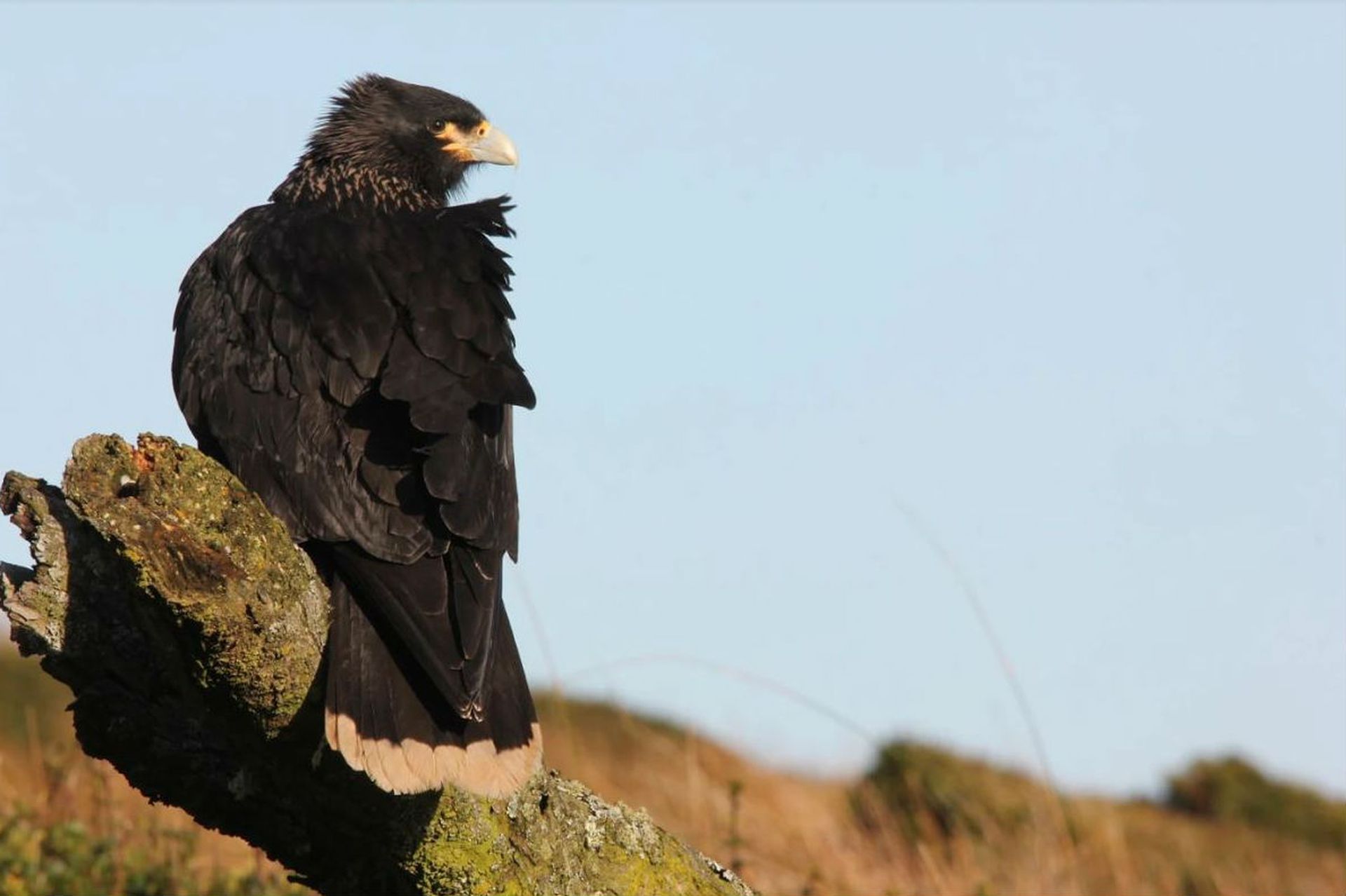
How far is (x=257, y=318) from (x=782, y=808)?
5.38m

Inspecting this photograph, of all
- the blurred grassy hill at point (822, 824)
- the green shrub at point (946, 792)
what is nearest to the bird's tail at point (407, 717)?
the blurred grassy hill at point (822, 824)

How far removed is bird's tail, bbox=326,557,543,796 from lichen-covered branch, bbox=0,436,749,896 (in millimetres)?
64

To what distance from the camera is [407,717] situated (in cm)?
370

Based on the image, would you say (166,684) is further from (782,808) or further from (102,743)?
(782,808)

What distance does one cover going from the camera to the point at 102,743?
378cm

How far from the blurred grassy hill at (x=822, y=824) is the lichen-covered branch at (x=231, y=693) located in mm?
1304

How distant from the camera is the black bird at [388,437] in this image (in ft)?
12.2

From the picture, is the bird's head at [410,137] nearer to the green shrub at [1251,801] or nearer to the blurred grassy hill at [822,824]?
the blurred grassy hill at [822,824]

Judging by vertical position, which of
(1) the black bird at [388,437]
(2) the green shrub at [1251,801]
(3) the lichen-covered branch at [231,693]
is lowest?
(3) the lichen-covered branch at [231,693]

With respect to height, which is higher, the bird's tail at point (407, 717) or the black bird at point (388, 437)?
the black bird at point (388, 437)

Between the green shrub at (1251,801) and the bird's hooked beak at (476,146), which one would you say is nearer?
the bird's hooked beak at (476,146)

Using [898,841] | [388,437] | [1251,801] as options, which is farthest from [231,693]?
[1251,801]

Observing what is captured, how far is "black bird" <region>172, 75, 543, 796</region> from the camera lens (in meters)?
3.72

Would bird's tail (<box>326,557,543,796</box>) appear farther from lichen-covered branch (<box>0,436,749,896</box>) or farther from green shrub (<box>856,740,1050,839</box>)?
green shrub (<box>856,740,1050,839</box>)
